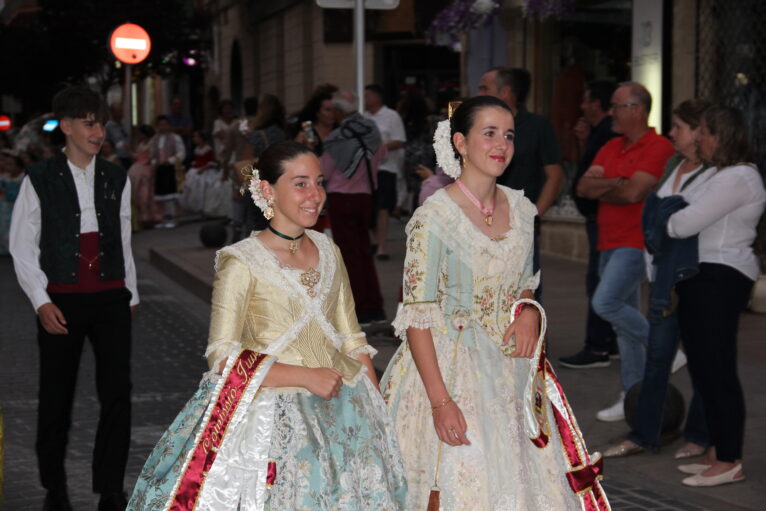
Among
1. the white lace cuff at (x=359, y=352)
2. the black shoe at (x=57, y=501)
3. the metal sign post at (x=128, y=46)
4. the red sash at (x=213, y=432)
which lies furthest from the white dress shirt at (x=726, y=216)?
the metal sign post at (x=128, y=46)

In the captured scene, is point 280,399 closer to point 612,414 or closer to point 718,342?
point 718,342

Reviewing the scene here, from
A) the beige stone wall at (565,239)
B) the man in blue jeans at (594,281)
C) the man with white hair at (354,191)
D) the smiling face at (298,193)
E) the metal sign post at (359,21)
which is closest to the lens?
the smiling face at (298,193)

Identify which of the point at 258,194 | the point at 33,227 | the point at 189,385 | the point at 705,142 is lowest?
the point at 189,385

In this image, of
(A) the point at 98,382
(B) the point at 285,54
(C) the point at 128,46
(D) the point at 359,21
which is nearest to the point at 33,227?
(A) the point at 98,382

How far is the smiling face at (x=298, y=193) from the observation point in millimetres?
3943

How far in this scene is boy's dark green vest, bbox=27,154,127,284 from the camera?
5496mm

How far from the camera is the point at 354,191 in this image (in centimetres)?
1055

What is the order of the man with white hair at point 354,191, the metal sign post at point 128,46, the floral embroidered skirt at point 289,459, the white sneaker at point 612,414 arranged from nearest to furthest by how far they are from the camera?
1. the floral embroidered skirt at point 289,459
2. the white sneaker at point 612,414
3. the man with white hair at point 354,191
4. the metal sign post at point 128,46

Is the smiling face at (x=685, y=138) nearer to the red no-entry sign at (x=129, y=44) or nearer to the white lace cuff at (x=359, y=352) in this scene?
the white lace cuff at (x=359, y=352)

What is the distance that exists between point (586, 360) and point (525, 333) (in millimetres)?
4493

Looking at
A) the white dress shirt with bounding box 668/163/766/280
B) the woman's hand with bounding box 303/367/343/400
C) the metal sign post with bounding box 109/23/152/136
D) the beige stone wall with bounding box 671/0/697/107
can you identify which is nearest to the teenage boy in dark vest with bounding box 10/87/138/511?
the woman's hand with bounding box 303/367/343/400

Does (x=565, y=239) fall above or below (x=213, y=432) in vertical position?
below

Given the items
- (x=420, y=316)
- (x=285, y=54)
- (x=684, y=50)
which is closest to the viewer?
(x=420, y=316)

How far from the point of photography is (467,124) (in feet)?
13.7
